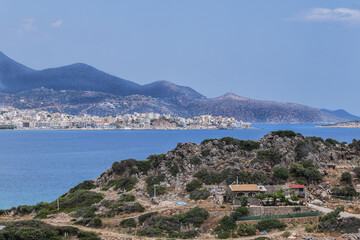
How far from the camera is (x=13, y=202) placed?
42.2 metres

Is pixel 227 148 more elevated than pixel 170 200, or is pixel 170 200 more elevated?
pixel 227 148

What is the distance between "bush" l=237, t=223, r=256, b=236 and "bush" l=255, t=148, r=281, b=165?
42.6ft

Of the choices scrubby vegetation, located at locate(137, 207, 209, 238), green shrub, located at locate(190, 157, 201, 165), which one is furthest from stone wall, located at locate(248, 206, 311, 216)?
green shrub, located at locate(190, 157, 201, 165)

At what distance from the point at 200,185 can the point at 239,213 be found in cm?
871

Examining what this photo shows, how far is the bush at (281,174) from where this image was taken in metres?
32.0

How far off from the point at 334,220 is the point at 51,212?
19.0m

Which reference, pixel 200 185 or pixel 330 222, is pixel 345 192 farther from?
pixel 200 185

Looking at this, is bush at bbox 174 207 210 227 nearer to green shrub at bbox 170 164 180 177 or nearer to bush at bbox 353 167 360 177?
green shrub at bbox 170 164 180 177

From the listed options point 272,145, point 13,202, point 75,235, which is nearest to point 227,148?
point 272,145

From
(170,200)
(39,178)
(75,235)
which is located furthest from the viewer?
(39,178)

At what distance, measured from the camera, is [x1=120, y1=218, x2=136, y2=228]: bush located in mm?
24103

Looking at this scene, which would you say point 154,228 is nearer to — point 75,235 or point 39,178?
point 75,235

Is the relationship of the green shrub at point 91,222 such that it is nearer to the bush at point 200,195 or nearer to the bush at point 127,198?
the bush at point 127,198

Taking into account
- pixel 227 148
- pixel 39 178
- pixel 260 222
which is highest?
pixel 227 148
